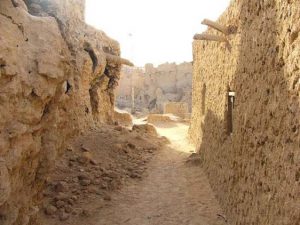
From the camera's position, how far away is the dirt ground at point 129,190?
257 inches

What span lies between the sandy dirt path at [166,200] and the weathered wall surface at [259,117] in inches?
15.9

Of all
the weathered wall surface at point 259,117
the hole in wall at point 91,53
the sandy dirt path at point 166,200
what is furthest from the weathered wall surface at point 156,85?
the weathered wall surface at point 259,117

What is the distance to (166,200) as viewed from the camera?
7516mm

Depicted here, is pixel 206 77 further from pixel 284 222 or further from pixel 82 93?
pixel 284 222

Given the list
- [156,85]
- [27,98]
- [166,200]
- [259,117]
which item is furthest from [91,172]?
[156,85]

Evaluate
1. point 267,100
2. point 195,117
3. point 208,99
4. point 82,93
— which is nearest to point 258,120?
point 267,100

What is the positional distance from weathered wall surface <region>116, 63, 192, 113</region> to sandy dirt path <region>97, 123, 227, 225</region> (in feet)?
73.4

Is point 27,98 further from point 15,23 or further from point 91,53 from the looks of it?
point 91,53

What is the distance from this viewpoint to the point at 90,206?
270 inches

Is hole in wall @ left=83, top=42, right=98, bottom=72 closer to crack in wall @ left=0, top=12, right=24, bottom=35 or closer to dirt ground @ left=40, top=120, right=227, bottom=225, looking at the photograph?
dirt ground @ left=40, top=120, right=227, bottom=225

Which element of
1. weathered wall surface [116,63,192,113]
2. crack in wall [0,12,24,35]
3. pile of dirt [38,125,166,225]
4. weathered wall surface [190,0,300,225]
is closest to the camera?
weathered wall surface [190,0,300,225]

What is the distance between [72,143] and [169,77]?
2568cm

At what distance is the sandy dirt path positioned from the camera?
21.5 feet

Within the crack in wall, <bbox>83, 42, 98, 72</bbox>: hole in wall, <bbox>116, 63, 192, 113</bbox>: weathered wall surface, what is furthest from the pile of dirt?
<bbox>116, 63, 192, 113</bbox>: weathered wall surface
